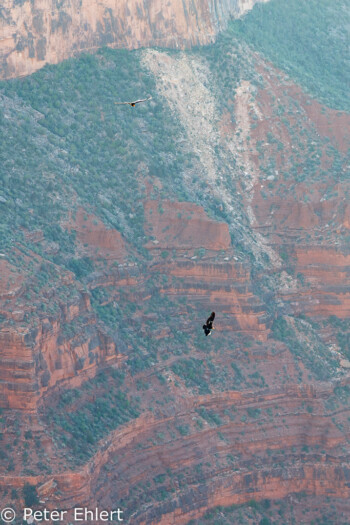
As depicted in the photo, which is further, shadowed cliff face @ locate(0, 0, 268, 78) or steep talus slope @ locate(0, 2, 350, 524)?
shadowed cliff face @ locate(0, 0, 268, 78)

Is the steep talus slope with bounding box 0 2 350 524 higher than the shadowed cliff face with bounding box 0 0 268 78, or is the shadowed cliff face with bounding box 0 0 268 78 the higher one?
the shadowed cliff face with bounding box 0 0 268 78

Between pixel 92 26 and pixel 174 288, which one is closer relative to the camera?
pixel 174 288

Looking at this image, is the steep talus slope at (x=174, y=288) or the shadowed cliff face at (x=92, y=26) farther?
the shadowed cliff face at (x=92, y=26)

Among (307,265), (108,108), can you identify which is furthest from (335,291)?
(108,108)

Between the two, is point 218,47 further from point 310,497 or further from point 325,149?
point 310,497

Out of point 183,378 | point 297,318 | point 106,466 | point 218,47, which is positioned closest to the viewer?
point 106,466
